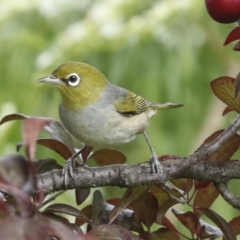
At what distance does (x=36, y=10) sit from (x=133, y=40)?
40 cm

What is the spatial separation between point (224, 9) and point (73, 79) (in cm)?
76

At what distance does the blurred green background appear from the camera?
2203 millimetres

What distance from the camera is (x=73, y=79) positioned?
1.51 m

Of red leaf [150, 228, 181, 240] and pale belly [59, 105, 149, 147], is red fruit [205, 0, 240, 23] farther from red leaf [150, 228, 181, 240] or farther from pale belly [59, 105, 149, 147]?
pale belly [59, 105, 149, 147]

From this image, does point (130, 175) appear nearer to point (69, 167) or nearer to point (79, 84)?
point (69, 167)

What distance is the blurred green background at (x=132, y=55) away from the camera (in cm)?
220

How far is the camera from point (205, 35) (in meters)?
2.46

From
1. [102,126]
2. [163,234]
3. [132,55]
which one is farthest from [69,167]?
[132,55]

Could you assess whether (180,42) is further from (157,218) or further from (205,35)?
(157,218)

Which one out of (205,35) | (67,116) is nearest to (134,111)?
(67,116)

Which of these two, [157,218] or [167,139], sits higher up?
[157,218]

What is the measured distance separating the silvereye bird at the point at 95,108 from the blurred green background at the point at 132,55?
0.56 meters

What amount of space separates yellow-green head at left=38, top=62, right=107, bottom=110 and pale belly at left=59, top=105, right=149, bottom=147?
0.03 meters

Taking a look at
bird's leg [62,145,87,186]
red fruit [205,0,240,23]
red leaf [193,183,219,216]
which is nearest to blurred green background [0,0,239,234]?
bird's leg [62,145,87,186]
